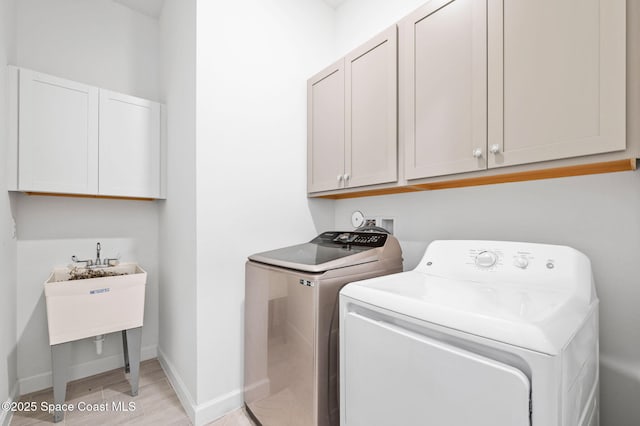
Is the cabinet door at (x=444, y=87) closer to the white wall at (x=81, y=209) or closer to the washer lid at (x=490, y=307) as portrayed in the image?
the washer lid at (x=490, y=307)

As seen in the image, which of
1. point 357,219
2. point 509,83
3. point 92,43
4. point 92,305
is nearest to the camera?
point 509,83

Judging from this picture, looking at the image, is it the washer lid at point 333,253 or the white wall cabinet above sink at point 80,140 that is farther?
the white wall cabinet above sink at point 80,140

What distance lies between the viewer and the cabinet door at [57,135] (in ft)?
5.88

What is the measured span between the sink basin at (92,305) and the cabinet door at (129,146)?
67 centimetres

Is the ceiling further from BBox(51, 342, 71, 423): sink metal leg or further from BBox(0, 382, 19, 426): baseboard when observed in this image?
BBox(0, 382, 19, 426): baseboard

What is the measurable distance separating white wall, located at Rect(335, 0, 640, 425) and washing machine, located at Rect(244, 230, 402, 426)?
49 centimetres

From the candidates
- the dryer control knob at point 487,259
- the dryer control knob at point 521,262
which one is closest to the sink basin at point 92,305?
the dryer control knob at point 487,259

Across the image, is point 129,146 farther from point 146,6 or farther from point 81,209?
point 146,6

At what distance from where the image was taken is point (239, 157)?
1.82 metres

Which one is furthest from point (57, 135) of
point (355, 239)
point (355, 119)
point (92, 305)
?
point (355, 239)

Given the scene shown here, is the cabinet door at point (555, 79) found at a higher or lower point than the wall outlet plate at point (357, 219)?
higher

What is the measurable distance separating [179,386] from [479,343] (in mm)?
1928

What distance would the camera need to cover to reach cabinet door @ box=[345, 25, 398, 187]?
60.7 inches

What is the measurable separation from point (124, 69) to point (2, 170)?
3.91ft
